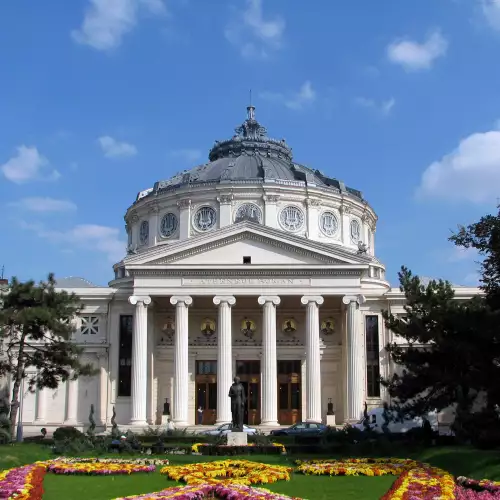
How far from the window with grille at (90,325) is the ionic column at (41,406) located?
534 cm

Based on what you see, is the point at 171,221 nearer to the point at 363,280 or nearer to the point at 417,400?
the point at 363,280

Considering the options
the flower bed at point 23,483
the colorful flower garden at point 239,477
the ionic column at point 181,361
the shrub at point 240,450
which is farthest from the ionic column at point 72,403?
the flower bed at point 23,483

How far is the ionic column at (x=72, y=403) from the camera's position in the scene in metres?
57.8

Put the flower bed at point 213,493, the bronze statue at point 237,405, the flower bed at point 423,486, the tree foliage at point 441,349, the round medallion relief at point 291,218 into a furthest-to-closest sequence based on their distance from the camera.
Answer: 1. the round medallion relief at point 291,218
2. the bronze statue at point 237,405
3. the tree foliage at point 441,349
4. the flower bed at point 423,486
5. the flower bed at point 213,493

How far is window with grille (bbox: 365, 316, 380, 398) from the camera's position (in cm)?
5666

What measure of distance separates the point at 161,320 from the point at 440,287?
79.8 ft

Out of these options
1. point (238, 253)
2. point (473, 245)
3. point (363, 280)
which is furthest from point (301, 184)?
point (473, 245)

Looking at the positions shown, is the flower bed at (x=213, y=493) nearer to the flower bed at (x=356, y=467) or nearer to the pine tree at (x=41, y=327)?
the flower bed at (x=356, y=467)

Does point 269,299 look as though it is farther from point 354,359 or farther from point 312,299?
point 354,359

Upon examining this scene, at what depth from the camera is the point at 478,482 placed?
19031 mm

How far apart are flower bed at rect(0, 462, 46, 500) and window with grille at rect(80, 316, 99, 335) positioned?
114 ft

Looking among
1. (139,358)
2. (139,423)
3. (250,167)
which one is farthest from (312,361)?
(250,167)

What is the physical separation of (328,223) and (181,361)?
851 inches

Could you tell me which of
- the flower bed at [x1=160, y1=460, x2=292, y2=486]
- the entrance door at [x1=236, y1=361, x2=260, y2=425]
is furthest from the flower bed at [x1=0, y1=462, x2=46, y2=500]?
the entrance door at [x1=236, y1=361, x2=260, y2=425]
